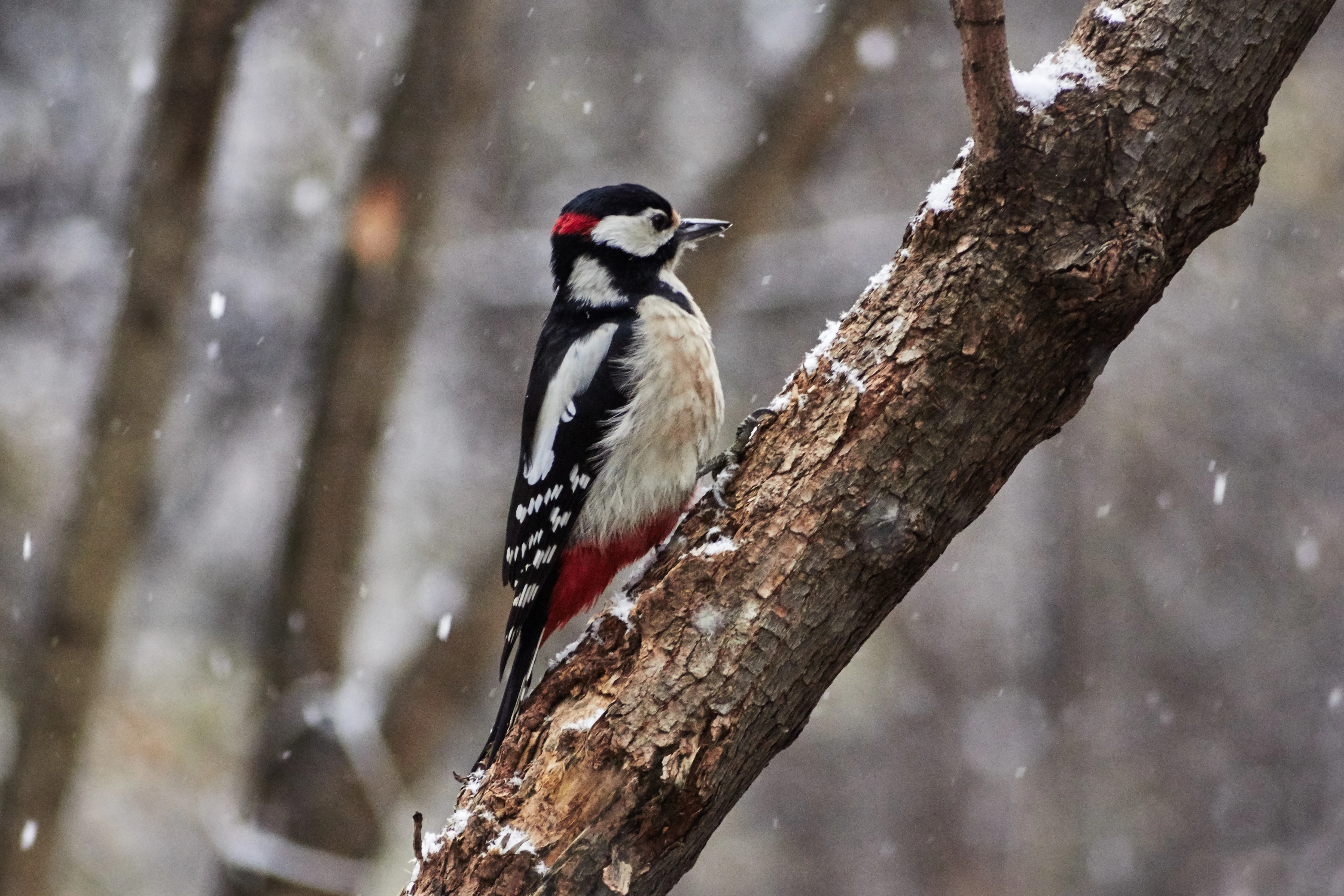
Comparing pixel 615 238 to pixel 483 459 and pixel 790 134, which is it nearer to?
pixel 790 134

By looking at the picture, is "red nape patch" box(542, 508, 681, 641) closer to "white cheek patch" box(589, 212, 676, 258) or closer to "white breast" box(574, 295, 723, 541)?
"white breast" box(574, 295, 723, 541)

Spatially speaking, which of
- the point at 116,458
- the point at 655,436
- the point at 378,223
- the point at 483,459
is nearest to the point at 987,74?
the point at 655,436

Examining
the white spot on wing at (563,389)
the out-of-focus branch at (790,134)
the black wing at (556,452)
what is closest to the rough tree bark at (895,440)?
the black wing at (556,452)

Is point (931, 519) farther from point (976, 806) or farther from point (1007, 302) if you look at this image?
point (976, 806)

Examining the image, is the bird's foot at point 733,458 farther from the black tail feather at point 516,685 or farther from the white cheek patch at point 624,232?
the white cheek patch at point 624,232

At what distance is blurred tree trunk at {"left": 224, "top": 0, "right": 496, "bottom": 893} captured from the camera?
507 centimetres

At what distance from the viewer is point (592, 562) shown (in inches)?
130

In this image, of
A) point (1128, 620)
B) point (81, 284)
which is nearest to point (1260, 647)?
point (1128, 620)

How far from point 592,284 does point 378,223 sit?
185 centimetres

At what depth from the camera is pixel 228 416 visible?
736 centimetres

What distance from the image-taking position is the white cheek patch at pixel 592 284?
3.55m

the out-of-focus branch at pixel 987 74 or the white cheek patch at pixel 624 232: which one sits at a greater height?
the white cheek patch at pixel 624 232

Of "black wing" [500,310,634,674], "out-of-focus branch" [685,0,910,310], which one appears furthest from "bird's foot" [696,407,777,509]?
"out-of-focus branch" [685,0,910,310]

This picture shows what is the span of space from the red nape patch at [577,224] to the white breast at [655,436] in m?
0.46
